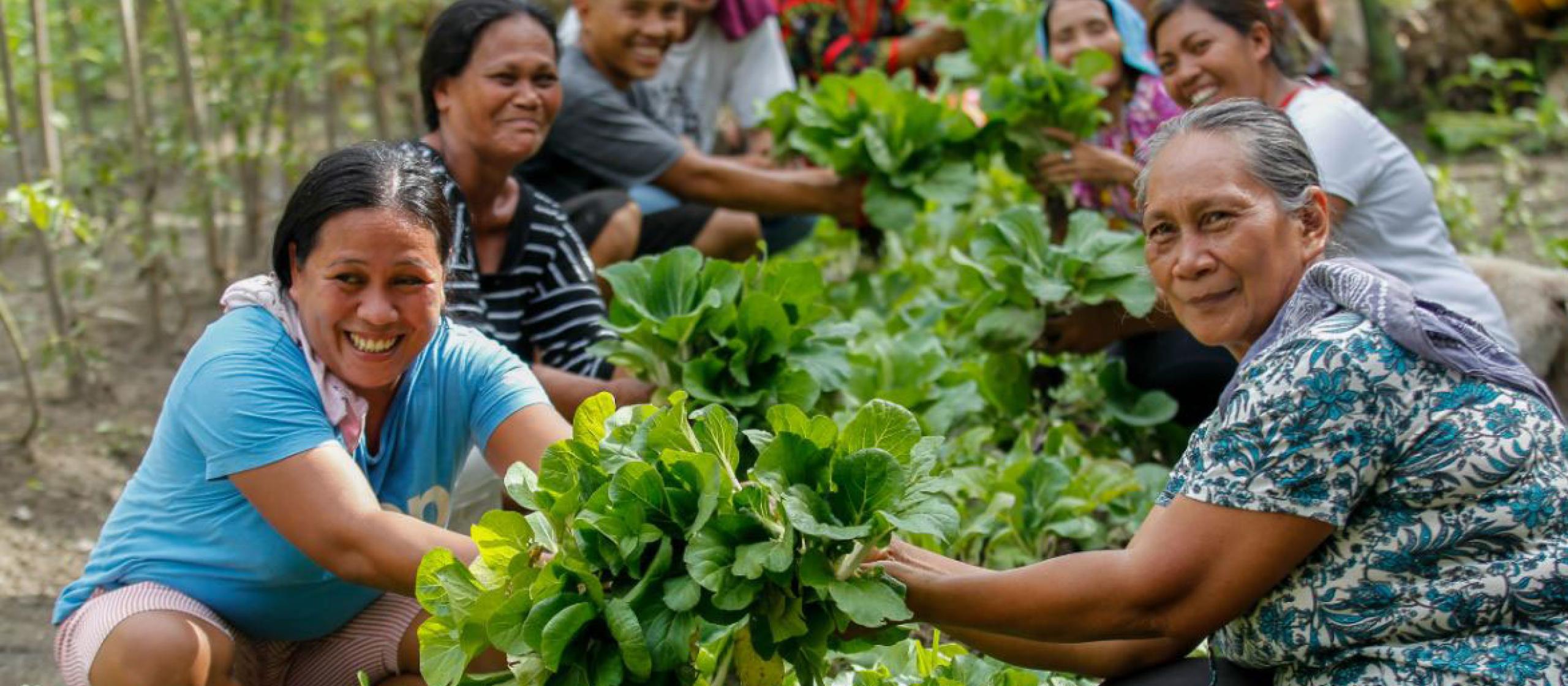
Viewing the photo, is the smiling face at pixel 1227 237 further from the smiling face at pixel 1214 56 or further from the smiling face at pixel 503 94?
the smiling face at pixel 503 94

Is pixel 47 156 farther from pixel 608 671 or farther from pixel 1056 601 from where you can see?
pixel 1056 601

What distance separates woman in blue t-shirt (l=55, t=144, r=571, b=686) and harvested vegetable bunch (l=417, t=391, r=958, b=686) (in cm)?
23

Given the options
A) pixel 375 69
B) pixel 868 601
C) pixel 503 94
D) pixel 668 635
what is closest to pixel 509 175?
pixel 503 94

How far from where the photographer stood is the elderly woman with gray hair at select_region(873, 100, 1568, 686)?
222 centimetres

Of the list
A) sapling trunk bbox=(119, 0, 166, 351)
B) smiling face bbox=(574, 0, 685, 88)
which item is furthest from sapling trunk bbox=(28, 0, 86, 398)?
smiling face bbox=(574, 0, 685, 88)

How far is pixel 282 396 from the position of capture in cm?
272

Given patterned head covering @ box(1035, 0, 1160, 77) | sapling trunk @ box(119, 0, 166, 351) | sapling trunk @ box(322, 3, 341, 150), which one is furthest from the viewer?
sapling trunk @ box(322, 3, 341, 150)

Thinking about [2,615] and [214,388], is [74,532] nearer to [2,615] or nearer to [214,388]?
[2,615]

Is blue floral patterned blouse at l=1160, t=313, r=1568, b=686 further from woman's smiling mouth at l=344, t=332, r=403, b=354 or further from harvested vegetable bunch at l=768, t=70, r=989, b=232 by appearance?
harvested vegetable bunch at l=768, t=70, r=989, b=232

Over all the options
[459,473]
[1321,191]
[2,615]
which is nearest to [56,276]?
[2,615]

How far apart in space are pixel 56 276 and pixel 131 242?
366 millimetres

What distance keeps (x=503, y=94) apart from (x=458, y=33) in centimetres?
20

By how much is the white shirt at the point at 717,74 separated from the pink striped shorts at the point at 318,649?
283 cm

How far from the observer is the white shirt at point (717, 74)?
567 cm
